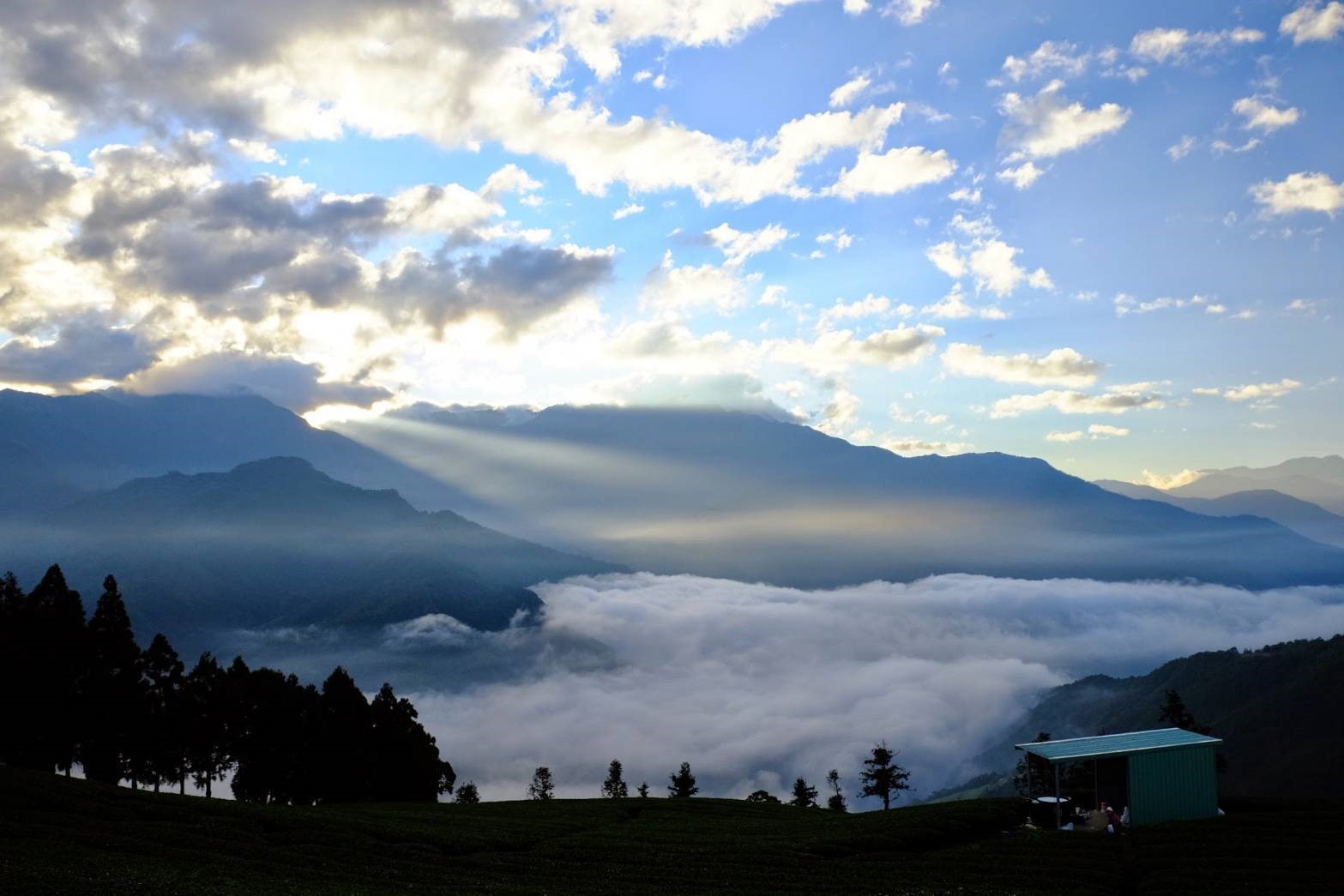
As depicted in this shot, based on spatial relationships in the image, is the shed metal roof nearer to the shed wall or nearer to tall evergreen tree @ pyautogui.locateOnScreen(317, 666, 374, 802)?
the shed wall

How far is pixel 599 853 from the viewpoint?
56.4m

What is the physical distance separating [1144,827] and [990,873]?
1773 cm

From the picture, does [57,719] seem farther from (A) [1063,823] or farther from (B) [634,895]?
(A) [1063,823]

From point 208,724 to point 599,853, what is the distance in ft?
→ 161

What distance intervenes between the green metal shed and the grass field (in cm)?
270

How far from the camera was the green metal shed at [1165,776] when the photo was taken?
202 ft

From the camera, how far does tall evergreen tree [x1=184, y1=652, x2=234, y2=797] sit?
8350 centimetres

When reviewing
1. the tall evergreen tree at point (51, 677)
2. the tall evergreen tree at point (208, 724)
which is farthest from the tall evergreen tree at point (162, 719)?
the tall evergreen tree at point (51, 677)

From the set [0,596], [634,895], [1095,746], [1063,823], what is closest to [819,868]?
[634,895]

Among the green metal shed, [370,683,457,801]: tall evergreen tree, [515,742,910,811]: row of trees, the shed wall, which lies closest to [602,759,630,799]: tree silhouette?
[515,742,910,811]: row of trees

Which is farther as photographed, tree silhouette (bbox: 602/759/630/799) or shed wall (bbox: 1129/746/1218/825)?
tree silhouette (bbox: 602/759/630/799)

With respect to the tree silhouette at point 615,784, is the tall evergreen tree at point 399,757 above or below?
above

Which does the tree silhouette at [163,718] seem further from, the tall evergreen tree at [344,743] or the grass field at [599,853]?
the grass field at [599,853]

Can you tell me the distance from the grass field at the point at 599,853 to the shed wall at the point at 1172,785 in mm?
2638
